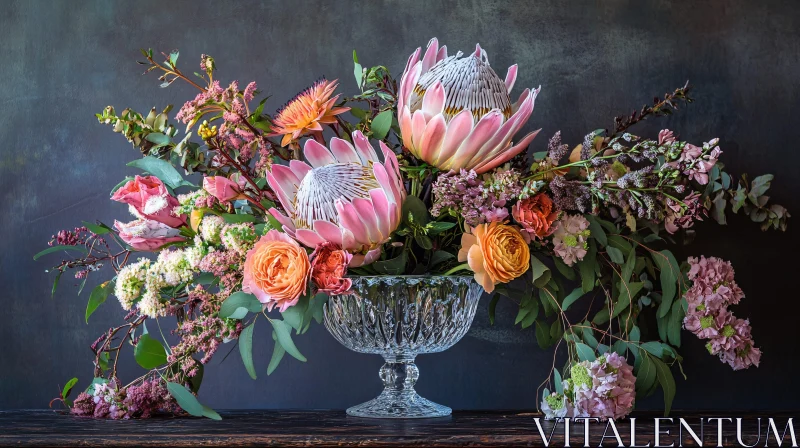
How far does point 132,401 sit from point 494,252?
51cm

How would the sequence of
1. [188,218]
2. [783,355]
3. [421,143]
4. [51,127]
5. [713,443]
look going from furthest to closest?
[51,127] → [783,355] → [188,218] → [421,143] → [713,443]

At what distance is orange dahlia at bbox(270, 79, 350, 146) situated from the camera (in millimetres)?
1123

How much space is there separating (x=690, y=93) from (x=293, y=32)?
0.65 meters

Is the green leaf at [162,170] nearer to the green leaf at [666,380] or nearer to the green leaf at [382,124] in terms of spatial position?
the green leaf at [382,124]

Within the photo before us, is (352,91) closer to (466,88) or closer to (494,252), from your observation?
(466,88)

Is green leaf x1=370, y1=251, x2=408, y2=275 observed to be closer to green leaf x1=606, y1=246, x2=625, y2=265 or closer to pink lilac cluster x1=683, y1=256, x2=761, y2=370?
green leaf x1=606, y1=246, x2=625, y2=265

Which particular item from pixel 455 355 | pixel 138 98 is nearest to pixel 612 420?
pixel 455 355

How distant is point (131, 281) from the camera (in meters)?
1.13

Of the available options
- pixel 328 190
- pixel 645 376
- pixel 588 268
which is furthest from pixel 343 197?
pixel 645 376

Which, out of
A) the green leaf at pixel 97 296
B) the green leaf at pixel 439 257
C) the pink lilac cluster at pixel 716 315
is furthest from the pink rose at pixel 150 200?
the pink lilac cluster at pixel 716 315

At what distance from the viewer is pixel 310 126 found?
1.12m

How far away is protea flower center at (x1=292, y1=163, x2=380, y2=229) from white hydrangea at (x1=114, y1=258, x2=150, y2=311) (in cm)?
22

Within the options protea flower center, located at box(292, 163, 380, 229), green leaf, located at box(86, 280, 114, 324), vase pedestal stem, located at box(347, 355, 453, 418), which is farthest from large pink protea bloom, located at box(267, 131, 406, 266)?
green leaf, located at box(86, 280, 114, 324)

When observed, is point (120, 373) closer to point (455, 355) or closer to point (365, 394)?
point (365, 394)
